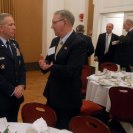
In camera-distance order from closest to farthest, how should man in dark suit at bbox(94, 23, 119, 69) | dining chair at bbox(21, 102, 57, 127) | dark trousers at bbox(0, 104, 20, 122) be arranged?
dining chair at bbox(21, 102, 57, 127), dark trousers at bbox(0, 104, 20, 122), man in dark suit at bbox(94, 23, 119, 69)

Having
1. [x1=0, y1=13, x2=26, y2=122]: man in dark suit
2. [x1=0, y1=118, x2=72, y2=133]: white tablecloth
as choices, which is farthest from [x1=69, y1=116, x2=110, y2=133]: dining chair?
[x1=0, y1=13, x2=26, y2=122]: man in dark suit

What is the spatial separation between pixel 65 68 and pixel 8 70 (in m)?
0.69

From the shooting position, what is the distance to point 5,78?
270cm

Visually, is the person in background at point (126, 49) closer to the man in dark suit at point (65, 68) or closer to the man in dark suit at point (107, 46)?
the man in dark suit at point (107, 46)

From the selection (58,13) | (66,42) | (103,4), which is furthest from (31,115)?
(103,4)

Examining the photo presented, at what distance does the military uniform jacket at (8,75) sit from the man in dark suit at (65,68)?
0.38 m

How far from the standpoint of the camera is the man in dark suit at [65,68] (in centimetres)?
246

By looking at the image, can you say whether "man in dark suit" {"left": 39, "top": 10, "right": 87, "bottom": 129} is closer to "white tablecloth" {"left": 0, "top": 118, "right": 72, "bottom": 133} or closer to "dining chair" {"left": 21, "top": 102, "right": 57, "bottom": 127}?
"dining chair" {"left": 21, "top": 102, "right": 57, "bottom": 127}

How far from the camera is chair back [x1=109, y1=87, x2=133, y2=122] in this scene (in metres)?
3.27

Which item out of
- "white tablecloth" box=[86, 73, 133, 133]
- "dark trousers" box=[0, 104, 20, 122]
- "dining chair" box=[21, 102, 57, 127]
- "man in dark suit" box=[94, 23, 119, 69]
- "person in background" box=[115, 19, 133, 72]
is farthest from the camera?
"man in dark suit" box=[94, 23, 119, 69]

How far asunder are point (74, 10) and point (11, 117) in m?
6.92

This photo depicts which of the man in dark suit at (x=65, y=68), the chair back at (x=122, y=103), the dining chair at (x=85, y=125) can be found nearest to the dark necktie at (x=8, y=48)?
the man in dark suit at (x=65, y=68)

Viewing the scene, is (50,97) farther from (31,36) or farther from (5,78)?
(31,36)

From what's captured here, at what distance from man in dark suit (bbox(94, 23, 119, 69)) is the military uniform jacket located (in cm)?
401
